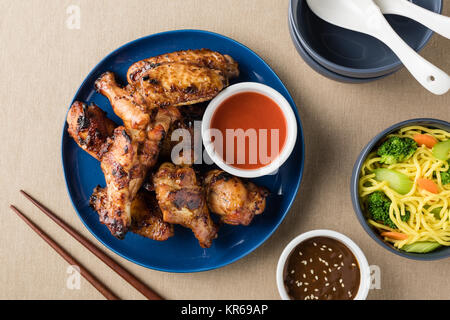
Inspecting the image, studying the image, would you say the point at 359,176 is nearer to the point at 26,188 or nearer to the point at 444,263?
the point at 444,263

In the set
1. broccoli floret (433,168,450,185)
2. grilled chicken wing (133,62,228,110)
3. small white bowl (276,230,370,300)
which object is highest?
grilled chicken wing (133,62,228,110)

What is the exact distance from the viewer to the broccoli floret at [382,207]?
187 cm

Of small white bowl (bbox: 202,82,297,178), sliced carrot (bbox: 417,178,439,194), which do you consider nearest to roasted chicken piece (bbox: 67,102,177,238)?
small white bowl (bbox: 202,82,297,178)

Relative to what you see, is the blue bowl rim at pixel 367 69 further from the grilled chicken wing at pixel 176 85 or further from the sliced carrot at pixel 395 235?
the sliced carrot at pixel 395 235

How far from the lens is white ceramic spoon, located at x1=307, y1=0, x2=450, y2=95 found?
1.57 meters

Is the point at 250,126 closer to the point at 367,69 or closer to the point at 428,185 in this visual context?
the point at 367,69

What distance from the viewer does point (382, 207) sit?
6.15 ft

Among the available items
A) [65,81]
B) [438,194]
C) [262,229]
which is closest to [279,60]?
[262,229]

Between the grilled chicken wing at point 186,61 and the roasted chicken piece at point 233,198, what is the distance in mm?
545

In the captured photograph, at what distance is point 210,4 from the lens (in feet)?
7.11

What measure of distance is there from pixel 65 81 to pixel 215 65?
0.99m

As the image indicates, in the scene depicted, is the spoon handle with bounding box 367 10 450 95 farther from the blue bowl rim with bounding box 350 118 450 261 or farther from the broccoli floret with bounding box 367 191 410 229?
the broccoli floret with bounding box 367 191 410 229

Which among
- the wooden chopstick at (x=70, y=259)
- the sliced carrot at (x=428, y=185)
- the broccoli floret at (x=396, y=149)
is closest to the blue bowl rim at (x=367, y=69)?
the broccoli floret at (x=396, y=149)

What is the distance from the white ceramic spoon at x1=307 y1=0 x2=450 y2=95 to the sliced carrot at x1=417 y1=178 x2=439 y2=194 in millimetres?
469
